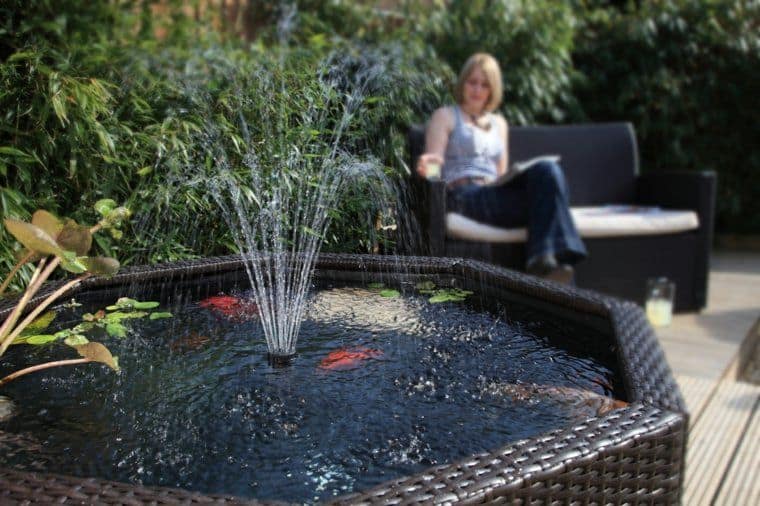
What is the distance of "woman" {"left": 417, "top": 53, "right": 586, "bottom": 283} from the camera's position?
3.05 m

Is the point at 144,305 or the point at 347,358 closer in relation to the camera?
the point at 347,358

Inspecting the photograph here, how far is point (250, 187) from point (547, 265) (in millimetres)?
1448

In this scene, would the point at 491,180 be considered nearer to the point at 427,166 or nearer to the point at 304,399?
the point at 427,166

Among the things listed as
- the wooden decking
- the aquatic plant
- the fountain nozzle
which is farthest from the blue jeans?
the aquatic plant

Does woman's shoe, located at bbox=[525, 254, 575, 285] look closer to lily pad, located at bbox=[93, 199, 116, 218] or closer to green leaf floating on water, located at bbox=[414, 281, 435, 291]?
green leaf floating on water, located at bbox=[414, 281, 435, 291]

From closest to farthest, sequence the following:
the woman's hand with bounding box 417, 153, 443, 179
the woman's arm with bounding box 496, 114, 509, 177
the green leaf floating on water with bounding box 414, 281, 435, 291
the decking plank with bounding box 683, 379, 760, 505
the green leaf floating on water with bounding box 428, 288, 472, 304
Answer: the decking plank with bounding box 683, 379, 760, 505 < the green leaf floating on water with bounding box 428, 288, 472, 304 < the green leaf floating on water with bounding box 414, 281, 435, 291 < the woman's hand with bounding box 417, 153, 443, 179 < the woman's arm with bounding box 496, 114, 509, 177

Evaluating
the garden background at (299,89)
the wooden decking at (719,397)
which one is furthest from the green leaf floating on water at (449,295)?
the wooden decking at (719,397)

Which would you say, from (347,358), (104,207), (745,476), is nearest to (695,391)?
(745,476)

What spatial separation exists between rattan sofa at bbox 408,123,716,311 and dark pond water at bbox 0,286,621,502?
118 centimetres

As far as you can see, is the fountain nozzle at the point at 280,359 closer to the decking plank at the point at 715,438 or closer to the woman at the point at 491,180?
the decking plank at the point at 715,438

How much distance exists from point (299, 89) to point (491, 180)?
1441 mm

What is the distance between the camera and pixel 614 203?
407 centimetres

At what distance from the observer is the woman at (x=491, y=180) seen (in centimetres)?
305

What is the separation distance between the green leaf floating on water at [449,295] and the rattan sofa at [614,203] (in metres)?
0.83
